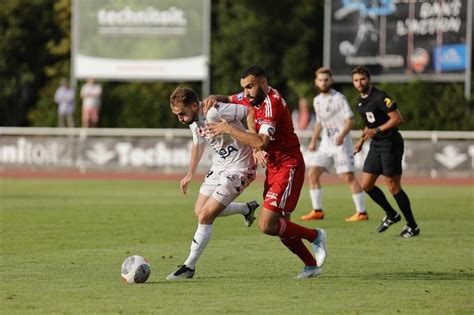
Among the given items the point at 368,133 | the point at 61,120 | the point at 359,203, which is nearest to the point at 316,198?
the point at 359,203

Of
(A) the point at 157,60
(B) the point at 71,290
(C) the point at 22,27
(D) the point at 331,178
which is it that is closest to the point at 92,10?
(A) the point at 157,60

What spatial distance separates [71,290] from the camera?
419 inches

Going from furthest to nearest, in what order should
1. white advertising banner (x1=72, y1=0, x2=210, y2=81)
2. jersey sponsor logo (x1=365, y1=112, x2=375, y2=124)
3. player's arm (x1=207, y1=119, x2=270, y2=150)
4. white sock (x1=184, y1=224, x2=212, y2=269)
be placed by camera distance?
white advertising banner (x1=72, y1=0, x2=210, y2=81)
jersey sponsor logo (x1=365, y1=112, x2=375, y2=124)
white sock (x1=184, y1=224, x2=212, y2=269)
player's arm (x1=207, y1=119, x2=270, y2=150)

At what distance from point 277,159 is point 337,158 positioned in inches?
294

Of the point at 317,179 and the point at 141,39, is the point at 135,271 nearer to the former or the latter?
the point at 317,179

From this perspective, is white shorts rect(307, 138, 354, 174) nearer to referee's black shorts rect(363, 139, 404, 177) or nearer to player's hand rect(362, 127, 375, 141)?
referee's black shorts rect(363, 139, 404, 177)

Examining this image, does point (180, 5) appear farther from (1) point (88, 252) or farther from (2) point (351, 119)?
(1) point (88, 252)

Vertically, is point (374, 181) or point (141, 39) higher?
point (141, 39)

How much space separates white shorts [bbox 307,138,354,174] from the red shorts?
734 cm

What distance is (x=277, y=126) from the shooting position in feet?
37.0

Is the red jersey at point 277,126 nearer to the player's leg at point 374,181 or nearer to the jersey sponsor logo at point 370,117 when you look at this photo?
the jersey sponsor logo at point 370,117

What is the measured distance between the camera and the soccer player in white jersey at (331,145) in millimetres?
18297

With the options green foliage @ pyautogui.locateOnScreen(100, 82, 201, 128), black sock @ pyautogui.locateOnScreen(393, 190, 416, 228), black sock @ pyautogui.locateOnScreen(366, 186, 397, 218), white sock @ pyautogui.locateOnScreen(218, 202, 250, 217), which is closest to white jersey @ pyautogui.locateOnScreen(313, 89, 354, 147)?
black sock @ pyautogui.locateOnScreen(366, 186, 397, 218)

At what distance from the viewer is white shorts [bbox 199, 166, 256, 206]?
1149 cm
